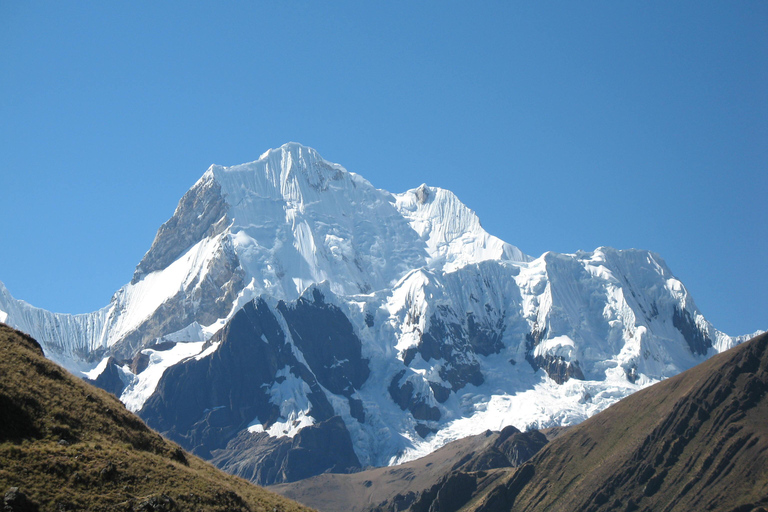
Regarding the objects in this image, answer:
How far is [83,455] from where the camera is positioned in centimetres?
6425

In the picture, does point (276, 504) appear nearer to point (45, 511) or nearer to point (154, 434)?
point (154, 434)

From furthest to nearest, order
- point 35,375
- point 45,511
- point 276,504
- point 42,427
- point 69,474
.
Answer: point 276,504, point 35,375, point 42,427, point 69,474, point 45,511

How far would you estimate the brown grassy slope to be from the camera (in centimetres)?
6059

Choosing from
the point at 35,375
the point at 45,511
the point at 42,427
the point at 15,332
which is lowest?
the point at 45,511

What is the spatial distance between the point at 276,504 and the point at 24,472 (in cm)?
2225

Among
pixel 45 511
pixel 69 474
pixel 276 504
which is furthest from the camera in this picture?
pixel 276 504

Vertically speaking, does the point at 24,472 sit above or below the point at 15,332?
below

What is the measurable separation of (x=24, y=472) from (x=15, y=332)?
869 inches

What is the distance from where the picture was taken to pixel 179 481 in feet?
221

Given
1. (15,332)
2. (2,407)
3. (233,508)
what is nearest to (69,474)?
(2,407)

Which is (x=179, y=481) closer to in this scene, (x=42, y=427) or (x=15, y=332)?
(x=42, y=427)

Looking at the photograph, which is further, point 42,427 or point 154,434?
point 154,434

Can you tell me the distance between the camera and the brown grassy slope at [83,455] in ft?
199

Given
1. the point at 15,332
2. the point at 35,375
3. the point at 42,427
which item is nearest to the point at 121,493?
the point at 42,427
